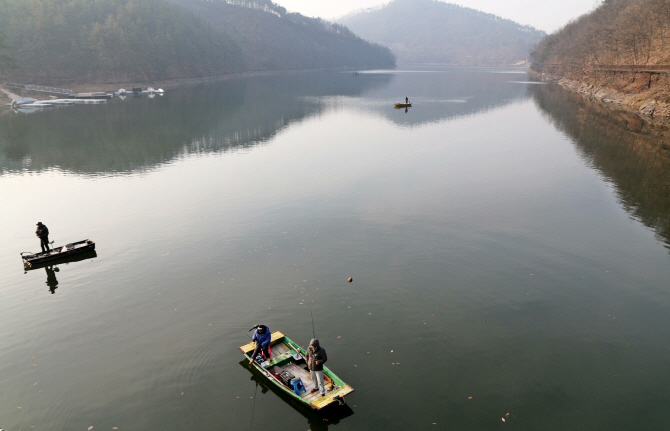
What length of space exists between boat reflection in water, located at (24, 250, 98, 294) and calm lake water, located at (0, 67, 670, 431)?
31 cm

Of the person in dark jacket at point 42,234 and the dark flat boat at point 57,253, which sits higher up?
the person in dark jacket at point 42,234

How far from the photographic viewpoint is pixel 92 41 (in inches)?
5207

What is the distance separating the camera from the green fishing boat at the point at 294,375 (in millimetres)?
13055

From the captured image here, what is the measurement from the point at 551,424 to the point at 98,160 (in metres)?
52.9

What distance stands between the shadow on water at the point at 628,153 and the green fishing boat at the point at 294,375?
2396cm

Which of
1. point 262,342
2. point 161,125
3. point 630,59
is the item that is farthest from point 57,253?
point 630,59

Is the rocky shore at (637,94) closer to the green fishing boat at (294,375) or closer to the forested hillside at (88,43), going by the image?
the green fishing boat at (294,375)

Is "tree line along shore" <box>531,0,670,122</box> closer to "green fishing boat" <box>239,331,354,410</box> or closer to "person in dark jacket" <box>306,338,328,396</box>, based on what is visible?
"green fishing boat" <box>239,331,354,410</box>

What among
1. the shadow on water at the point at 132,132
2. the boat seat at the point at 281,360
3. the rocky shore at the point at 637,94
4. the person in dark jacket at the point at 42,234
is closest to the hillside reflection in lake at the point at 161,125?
the shadow on water at the point at 132,132

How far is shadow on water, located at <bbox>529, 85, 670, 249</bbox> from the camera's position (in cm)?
3136

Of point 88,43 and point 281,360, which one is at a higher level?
point 88,43

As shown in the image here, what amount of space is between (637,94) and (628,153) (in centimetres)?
4648

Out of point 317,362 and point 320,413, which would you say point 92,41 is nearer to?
point 317,362

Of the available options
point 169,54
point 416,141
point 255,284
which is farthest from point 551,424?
point 169,54
